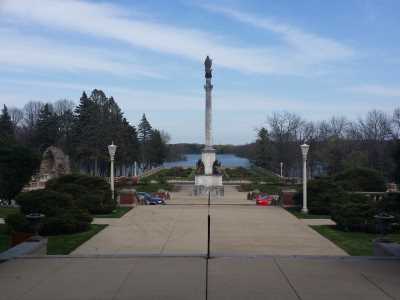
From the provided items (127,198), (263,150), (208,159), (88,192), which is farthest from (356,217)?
(263,150)

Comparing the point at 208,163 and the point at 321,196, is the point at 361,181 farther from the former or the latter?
the point at 208,163

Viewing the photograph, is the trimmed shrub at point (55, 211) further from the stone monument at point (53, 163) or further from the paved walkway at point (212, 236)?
the stone monument at point (53, 163)

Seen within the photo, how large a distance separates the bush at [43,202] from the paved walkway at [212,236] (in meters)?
1.88

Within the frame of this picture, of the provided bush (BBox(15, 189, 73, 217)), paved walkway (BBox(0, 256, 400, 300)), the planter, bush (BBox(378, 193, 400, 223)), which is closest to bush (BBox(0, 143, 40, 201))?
bush (BBox(15, 189, 73, 217))

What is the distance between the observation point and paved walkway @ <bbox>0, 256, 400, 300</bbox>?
29.3ft

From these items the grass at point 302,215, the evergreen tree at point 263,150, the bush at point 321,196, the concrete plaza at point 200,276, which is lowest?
the grass at point 302,215

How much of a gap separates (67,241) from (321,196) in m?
16.7

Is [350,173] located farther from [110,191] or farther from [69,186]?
[69,186]

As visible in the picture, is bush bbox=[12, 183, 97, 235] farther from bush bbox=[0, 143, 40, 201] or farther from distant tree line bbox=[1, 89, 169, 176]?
distant tree line bbox=[1, 89, 169, 176]

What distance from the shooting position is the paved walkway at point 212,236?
55.3 feet

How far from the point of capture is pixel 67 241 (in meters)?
18.4

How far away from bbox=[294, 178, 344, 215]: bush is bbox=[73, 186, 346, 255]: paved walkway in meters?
2.04

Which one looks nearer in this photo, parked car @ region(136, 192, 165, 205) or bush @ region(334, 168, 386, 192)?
bush @ region(334, 168, 386, 192)

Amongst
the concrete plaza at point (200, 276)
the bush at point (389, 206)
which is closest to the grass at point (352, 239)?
the concrete plaza at point (200, 276)
